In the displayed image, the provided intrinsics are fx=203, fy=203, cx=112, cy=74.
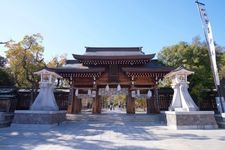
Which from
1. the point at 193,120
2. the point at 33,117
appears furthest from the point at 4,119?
the point at 193,120

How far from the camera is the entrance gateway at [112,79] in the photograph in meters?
20.2

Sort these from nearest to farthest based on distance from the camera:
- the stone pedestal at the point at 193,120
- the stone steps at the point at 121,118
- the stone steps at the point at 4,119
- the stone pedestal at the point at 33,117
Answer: the stone pedestal at the point at 193,120
the stone pedestal at the point at 33,117
the stone steps at the point at 4,119
the stone steps at the point at 121,118

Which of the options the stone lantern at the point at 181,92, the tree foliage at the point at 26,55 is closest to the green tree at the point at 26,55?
the tree foliage at the point at 26,55

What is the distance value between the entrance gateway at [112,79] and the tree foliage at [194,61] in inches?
149

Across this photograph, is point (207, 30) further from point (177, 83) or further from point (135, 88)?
point (135, 88)

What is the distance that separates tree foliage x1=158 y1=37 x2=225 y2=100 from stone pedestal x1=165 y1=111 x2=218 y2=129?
310 inches

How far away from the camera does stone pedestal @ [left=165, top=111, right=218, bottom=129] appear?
43.9 feet

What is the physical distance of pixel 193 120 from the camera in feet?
44.4

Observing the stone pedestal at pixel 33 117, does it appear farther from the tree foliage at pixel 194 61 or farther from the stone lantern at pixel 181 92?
the tree foliage at pixel 194 61

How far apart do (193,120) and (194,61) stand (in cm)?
1052

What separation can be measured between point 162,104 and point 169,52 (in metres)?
7.40

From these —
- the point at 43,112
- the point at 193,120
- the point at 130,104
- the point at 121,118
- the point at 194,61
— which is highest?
the point at 194,61

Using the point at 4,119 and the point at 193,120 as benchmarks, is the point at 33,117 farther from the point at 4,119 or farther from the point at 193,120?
the point at 193,120

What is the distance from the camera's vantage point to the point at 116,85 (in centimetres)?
2150
